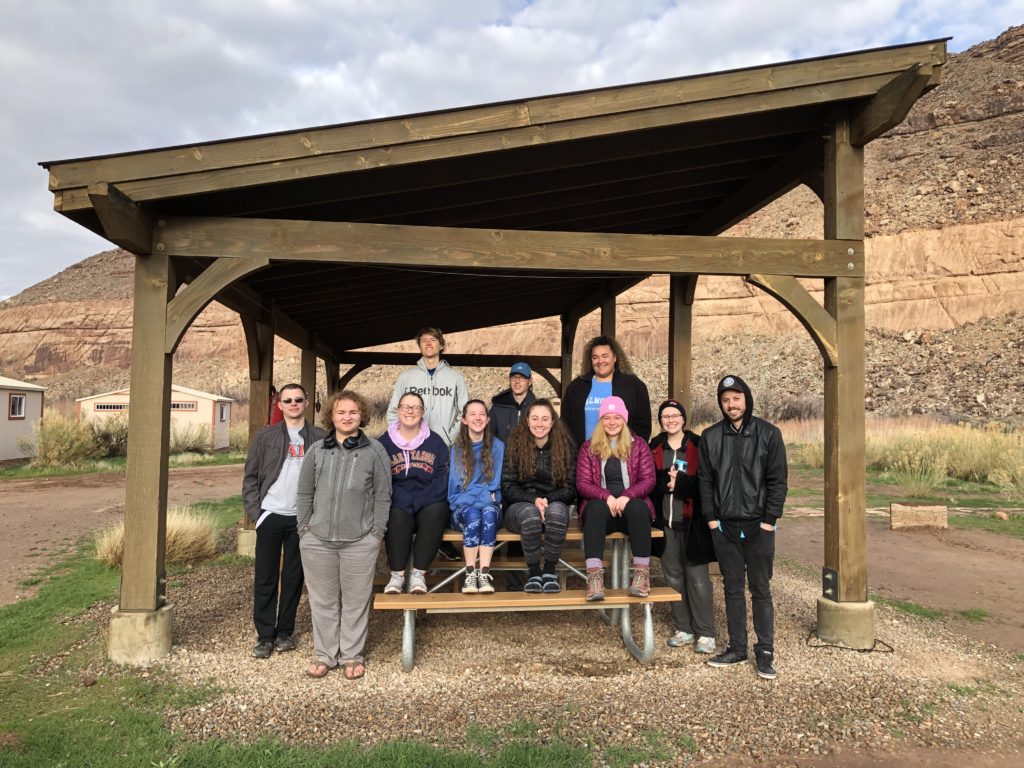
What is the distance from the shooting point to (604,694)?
12.7 ft

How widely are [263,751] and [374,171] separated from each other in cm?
349

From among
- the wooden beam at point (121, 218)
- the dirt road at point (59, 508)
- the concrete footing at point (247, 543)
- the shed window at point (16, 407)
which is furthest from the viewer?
the shed window at point (16, 407)

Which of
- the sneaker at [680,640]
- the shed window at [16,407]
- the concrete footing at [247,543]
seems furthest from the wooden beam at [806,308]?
the shed window at [16,407]

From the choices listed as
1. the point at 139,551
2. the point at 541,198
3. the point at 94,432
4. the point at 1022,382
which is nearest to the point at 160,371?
the point at 139,551

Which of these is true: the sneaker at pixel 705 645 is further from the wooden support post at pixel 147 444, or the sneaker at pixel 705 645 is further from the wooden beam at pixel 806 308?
Answer: the wooden support post at pixel 147 444

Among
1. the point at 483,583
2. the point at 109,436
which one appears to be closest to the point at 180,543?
the point at 483,583

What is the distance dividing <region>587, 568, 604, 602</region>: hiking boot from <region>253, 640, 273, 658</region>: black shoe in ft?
6.82

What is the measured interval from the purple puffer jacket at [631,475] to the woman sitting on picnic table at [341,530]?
1.29 meters

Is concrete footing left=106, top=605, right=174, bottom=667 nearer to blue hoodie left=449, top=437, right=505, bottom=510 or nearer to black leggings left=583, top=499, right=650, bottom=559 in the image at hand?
blue hoodie left=449, top=437, right=505, bottom=510

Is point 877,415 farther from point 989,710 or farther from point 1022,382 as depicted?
point 989,710

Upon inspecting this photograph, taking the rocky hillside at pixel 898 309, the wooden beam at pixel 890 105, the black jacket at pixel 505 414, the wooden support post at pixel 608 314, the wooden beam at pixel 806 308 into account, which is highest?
the rocky hillside at pixel 898 309

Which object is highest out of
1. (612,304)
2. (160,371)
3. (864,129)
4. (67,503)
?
(864,129)

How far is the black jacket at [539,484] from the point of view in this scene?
4.67 meters

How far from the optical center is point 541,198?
596 centimetres
